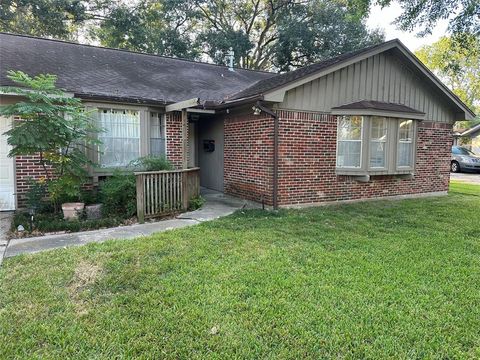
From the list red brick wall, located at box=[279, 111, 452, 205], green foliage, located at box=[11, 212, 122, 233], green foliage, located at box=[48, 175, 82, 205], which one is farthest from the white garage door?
red brick wall, located at box=[279, 111, 452, 205]

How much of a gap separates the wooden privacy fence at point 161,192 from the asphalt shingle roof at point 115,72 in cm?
216

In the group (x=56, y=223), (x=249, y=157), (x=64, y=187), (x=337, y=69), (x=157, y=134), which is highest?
(x=337, y=69)

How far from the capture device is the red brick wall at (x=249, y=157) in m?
7.55

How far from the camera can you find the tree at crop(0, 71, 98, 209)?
5426mm

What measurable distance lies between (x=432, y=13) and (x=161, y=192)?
7878 millimetres

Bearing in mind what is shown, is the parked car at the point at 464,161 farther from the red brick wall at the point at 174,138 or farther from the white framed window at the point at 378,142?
the red brick wall at the point at 174,138

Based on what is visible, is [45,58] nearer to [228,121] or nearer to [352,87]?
[228,121]

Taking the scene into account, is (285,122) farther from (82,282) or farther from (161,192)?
(82,282)

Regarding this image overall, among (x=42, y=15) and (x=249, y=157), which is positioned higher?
(x=42, y=15)

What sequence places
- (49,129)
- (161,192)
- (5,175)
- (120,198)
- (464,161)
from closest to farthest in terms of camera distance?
(49,129) → (120,198) → (161,192) → (5,175) → (464,161)

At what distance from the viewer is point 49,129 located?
222 inches

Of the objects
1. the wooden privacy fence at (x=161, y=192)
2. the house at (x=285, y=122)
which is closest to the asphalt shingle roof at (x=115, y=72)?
the house at (x=285, y=122)

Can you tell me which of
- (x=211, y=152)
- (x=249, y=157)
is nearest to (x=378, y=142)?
(x=249, y=157)

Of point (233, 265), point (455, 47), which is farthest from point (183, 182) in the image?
point (455, 47)
